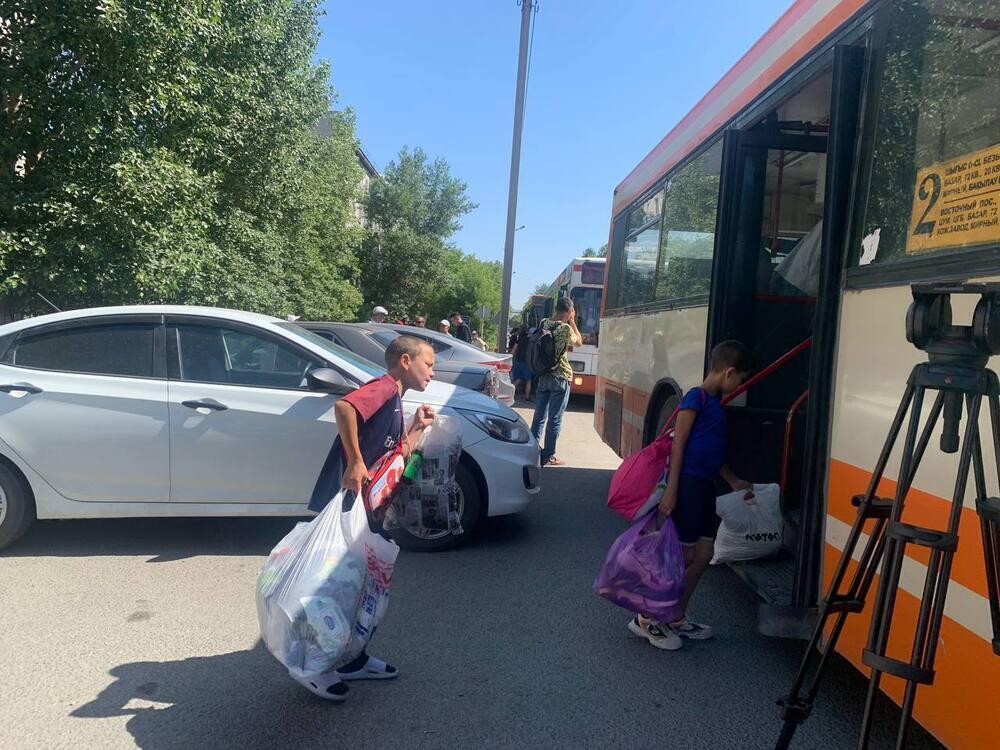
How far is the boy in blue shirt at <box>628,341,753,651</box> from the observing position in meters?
3.61

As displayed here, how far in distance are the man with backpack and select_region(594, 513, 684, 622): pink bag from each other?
429cm

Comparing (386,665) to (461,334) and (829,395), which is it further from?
(461,334)

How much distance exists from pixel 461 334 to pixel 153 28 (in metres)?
12.4

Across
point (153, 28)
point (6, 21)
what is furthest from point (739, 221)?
point (6, 21)

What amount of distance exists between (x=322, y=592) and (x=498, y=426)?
8.68 feet

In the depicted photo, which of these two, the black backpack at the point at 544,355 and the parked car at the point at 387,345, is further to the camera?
the parked car at the point at 387,345

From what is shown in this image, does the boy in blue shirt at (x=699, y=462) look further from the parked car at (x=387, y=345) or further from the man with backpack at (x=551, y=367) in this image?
the parked car at (x=387, y=345)

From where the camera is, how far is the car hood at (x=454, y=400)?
5340 millimetres

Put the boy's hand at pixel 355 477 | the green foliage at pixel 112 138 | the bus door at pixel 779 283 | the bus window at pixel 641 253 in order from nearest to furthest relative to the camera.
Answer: the boy's hand at pixel 355 477
the bus door at pixel 779 283
the bus window at pixel 641 253
the green foliage at pixel 112 138

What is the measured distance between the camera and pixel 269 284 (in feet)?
57.9

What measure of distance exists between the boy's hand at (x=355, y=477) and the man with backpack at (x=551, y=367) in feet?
15.7

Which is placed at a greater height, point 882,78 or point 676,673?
point 882,78

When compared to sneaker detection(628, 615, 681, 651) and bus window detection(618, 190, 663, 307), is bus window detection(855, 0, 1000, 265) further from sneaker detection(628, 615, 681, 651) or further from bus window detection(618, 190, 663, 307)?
bus window detection(618, 190, 663, 307)

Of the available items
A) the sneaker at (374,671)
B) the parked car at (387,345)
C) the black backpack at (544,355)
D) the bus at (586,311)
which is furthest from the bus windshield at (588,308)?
the sneaker at (374,671)
